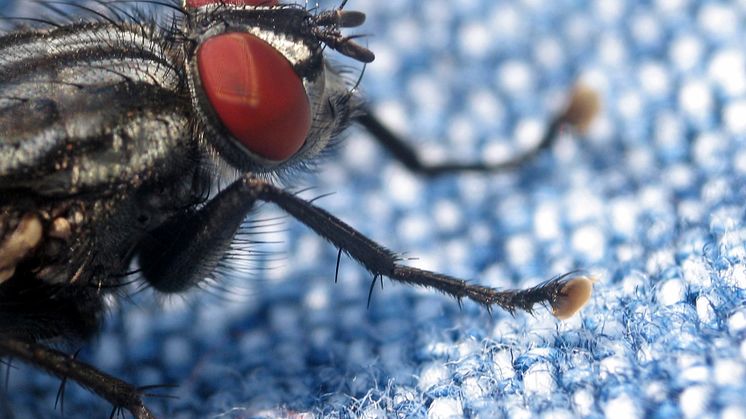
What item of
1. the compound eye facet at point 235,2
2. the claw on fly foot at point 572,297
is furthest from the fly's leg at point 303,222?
the compound eye facet at point 235,2

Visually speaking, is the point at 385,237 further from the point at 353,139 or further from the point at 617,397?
the point at 617,397

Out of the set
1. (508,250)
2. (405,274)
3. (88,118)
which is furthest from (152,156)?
(508,250)

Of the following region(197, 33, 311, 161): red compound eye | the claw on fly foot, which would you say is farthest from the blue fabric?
region(197, 33, 311, 161): red compound eye

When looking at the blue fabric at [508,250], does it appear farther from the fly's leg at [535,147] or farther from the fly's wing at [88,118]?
the fly's wing at [88,118]

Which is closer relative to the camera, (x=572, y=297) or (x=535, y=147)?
(x=572, y=297)

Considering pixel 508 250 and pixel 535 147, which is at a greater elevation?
pixel 535 147

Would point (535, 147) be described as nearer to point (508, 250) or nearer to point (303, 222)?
point (508, 250)

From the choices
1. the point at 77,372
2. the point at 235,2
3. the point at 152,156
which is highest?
the point at 235,2

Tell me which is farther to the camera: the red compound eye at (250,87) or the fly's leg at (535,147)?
the fly's leg at (535,147)
